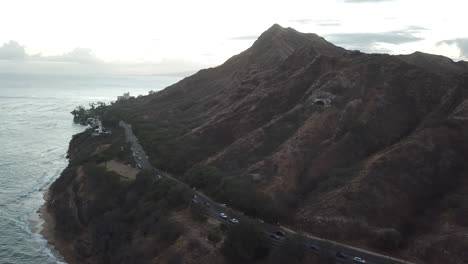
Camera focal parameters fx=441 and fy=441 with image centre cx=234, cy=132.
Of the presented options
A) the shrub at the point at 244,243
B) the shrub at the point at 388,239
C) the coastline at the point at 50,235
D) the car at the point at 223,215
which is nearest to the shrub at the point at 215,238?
the shrub at the point at 244,243

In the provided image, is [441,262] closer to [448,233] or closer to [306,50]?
[448,233]

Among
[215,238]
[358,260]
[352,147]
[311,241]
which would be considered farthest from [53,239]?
[352,147]

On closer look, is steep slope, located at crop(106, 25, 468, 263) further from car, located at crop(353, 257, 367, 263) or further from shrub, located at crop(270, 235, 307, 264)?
shrub, located at crop(270, 235, 307, 264)

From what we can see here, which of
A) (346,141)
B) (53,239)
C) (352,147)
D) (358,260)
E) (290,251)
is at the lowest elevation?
(53,239)

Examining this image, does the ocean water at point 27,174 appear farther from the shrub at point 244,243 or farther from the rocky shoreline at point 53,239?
the shrub at point 244,243

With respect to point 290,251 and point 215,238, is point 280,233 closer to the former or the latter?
point 290,251

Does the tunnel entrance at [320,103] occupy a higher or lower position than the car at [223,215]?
higher

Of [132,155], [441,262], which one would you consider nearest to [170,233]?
[441,262]

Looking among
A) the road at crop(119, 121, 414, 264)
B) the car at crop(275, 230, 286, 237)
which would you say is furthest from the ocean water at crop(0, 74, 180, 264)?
the car at crop(275, 230, 286, 237)
